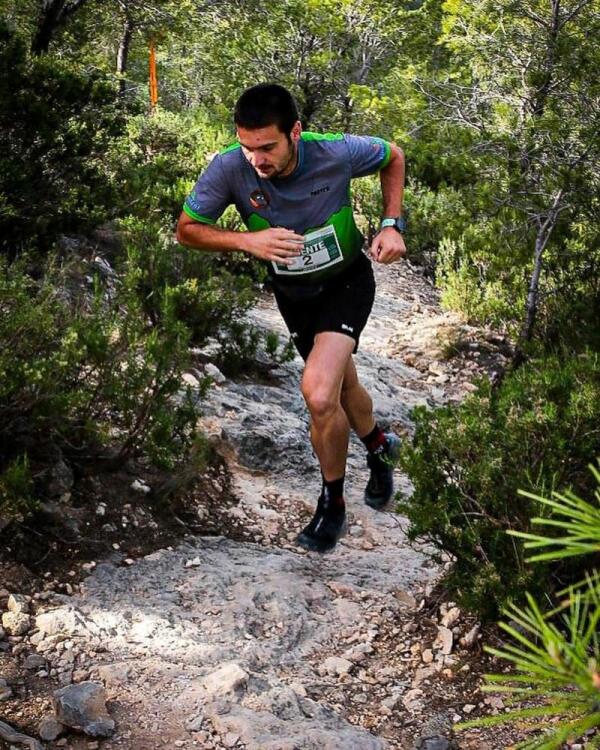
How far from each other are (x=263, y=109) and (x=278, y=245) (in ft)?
1.88

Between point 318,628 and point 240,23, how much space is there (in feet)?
37.7

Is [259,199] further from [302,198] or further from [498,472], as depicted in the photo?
[498,472]

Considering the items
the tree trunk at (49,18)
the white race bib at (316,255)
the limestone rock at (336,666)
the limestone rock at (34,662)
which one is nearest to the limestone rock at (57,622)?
the limestone rock at (34,662)

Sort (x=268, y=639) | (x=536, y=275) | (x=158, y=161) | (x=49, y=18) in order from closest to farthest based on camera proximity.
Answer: (x=268, y=639) → (x=536, y=275) → (x=49, y=18) → (x=158, y=161)

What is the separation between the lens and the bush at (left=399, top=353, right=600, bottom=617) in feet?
9.42

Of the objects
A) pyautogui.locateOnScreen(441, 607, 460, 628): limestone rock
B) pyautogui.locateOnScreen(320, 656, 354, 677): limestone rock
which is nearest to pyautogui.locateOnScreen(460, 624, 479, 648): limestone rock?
pyautogui.locateOnScreen(441, 607, 460, 628): limestone rock

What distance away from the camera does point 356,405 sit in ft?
14.0

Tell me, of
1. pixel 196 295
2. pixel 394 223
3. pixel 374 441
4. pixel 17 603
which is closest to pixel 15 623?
pixel 17 603

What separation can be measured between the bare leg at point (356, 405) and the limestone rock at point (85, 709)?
2030 millimetres

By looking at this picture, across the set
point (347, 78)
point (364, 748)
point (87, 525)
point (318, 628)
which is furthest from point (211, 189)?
point (347, 78)

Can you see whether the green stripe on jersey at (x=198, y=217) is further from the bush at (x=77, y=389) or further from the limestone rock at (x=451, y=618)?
the limestone rock at (x=451, y=618)

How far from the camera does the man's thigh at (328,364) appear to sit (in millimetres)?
3641

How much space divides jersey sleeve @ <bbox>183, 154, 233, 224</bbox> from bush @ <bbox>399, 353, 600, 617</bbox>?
1381 mm

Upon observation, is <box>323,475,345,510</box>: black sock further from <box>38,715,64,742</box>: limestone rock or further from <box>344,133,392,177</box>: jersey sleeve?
<box>38,715,64,742</box>: limestone rock
